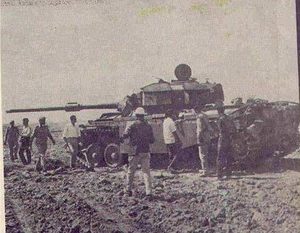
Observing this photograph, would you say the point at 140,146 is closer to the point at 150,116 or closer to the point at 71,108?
the point at 150,116

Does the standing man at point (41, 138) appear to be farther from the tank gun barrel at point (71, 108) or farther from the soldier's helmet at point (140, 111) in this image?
the soldier's helmet at point (140, 111)

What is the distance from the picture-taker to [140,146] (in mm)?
4426

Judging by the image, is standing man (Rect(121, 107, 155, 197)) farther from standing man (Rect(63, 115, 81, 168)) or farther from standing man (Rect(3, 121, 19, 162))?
standing man (Rect(3, 121, 19, 162))

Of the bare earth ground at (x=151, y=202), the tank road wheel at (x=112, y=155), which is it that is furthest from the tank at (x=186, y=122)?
the bare earth ground at (x=151, y=202)

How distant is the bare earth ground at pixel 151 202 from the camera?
4250mm

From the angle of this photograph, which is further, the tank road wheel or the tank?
the tank road wheel

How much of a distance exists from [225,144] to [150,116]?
70cm

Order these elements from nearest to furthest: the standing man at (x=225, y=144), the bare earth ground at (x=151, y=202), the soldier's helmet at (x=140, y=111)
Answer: the bare earth ground at (x=151, y=202)
the standing man at (x=225, y=144)
the soldier's helmet at (x=140, y=111)

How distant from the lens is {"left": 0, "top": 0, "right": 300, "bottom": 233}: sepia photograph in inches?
169

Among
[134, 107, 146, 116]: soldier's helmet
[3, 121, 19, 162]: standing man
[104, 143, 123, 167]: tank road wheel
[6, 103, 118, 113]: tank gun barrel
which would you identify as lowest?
[104, 143, 123, 167]: tank road wheel

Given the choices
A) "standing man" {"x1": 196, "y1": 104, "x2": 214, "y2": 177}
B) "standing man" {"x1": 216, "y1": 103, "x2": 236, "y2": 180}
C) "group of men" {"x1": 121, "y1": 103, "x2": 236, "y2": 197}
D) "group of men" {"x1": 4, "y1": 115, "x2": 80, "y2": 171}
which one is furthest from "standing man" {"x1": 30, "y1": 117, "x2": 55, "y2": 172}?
"standing man" {"x1": 216, "y1": 103, "x2": 236, "y2": 180}

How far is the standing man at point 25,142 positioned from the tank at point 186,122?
0.15 meters

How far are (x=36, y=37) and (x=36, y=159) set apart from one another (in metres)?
1.09

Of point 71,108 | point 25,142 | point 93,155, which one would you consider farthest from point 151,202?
point 25,142
